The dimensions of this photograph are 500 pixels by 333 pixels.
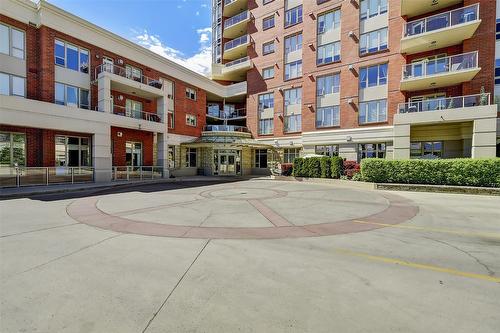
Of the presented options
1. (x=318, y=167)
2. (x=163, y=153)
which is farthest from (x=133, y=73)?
(x=318, y=167)

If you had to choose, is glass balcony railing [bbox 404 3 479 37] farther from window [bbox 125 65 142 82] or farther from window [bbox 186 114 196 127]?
window [bbox 125 65 142 82]

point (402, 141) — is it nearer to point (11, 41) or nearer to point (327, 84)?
point (327, 84)

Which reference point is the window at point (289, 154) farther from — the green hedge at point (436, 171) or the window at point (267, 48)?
the window at point (267, 48)

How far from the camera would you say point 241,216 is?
8.41 meters

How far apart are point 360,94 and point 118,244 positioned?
83.7 ft

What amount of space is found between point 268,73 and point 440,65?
60.8 feet

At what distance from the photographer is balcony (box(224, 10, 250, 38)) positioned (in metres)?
34.6

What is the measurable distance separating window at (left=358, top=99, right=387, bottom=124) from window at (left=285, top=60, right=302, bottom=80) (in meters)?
8.96

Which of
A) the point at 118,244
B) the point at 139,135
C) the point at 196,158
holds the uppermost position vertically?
the point at 139,135

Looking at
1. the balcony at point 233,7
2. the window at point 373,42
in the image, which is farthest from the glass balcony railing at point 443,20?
the balcony at point 233,7

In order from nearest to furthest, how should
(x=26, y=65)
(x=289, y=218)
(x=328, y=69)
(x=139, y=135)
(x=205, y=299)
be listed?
1. (x=205, y=299)
2. (x=289, y=218)
3. (x=26, y=65)
4. (x=139, y=135)
5. (x=328, y=69)

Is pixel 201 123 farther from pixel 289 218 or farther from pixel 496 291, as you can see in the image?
pixel 496 291

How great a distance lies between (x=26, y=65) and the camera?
57.5 feet

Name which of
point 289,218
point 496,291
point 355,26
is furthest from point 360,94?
point 496,291
